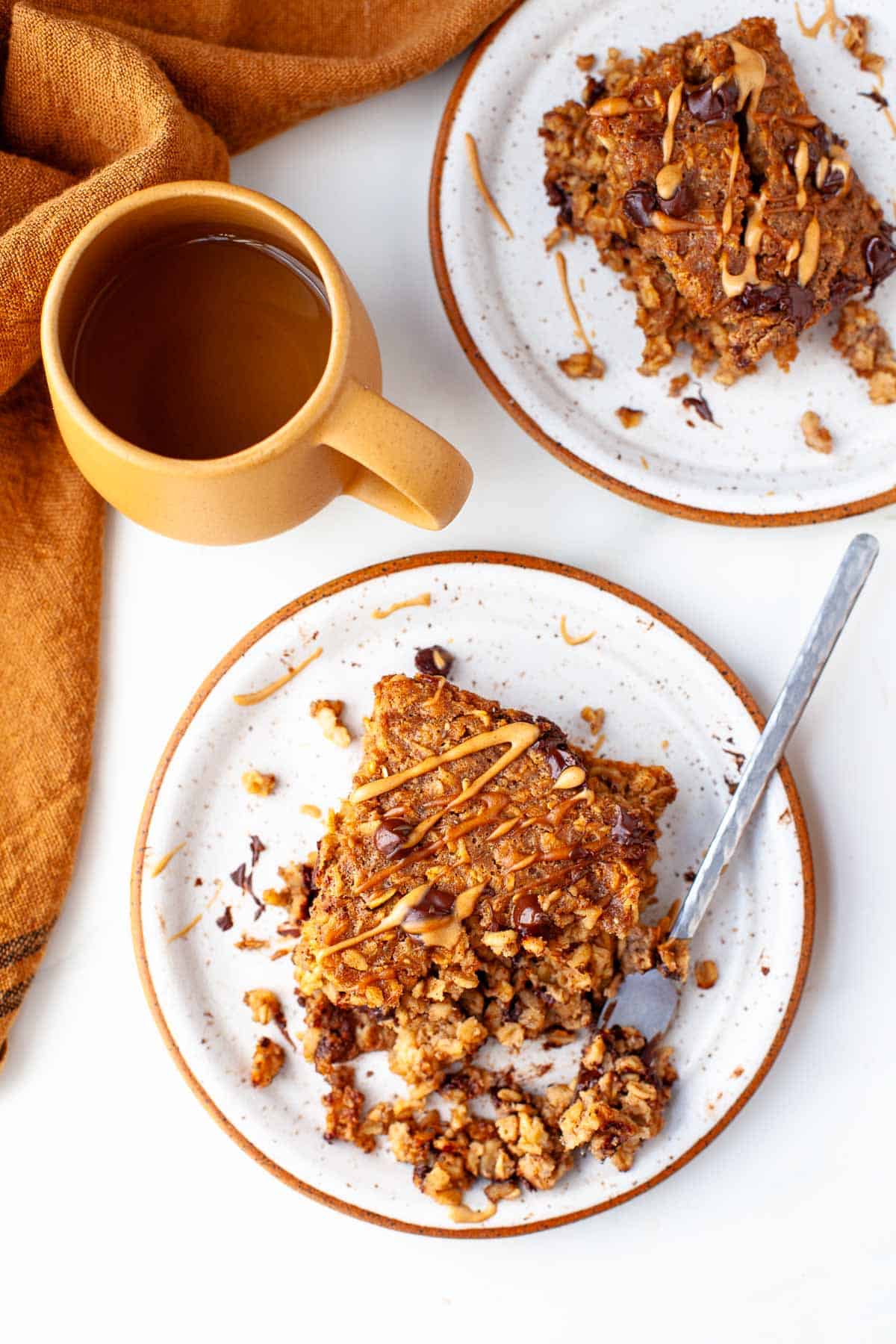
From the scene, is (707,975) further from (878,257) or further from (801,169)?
(801,169)

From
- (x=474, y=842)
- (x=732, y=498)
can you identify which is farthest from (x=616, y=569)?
(x=474, y=842)

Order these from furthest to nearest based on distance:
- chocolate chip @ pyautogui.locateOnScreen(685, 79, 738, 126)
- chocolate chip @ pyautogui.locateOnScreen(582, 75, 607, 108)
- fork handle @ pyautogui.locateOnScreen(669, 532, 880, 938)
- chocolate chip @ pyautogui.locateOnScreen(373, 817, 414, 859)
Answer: chocolate chip @ pyautogui.locateOnScreen(582, 75, 607, 108) < fork handle @ pyautogui.locateOnScreen(669, 532, 880, 938) < chocolate chip @ pyautogui.locateOnScreen(685, 79, 738, 126) < chocolate chip @ pyautogui.locateOnScreen(373, 817, 414, 859)

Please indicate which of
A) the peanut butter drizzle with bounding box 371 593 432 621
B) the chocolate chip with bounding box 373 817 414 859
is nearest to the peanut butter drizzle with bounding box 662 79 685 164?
the peanut butter drizzle with bounding box 371 593 432 621

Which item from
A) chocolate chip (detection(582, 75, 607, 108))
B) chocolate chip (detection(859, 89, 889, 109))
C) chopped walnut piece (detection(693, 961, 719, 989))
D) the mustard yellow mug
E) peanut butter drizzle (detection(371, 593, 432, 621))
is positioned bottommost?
chopped walnut piece (detection(693, 961, 719, 989))

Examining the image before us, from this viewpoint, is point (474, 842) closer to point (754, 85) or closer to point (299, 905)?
point (299, 905)

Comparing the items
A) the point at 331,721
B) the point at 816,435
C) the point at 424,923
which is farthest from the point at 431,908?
the point at 816,435

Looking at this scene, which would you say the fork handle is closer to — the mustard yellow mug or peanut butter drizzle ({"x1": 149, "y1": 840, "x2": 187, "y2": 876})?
the mustard yellow mug

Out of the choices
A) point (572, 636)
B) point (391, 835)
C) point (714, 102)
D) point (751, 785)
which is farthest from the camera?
point (572, 636)
